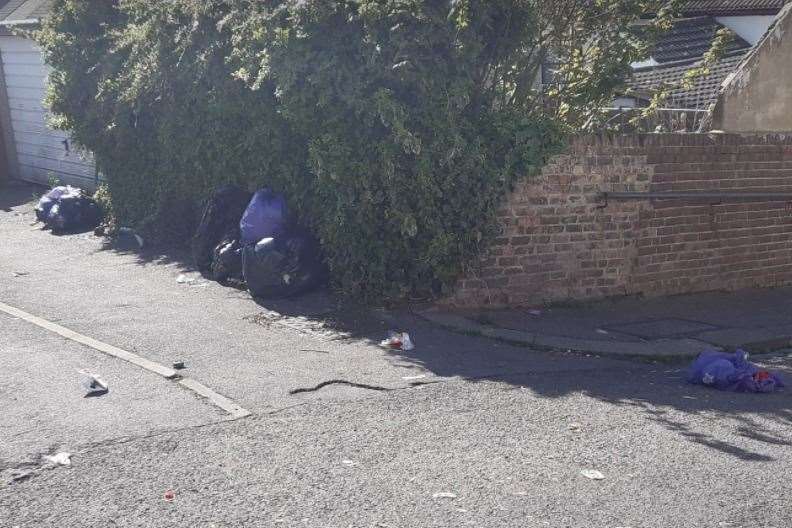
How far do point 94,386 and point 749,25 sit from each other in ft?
56.9

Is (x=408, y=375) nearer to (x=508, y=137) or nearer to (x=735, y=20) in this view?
(x=508, y=137)

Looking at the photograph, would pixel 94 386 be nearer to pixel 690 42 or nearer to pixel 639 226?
pixel 639 226

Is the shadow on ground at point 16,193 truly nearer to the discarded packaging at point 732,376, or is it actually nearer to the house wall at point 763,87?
the house wall at point 763,87

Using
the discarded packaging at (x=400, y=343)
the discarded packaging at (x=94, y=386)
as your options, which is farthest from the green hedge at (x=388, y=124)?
the discarded packaging at (x=94, y=386)

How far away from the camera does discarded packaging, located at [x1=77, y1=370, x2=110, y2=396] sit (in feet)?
21.5

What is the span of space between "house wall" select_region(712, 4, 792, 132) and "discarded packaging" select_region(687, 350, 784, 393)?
945cm

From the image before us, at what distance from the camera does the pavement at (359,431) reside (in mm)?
4852

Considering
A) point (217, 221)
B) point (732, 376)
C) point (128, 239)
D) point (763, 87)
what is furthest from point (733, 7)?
point (732, 376)

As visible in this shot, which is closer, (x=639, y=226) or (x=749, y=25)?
(x=639, y=226)

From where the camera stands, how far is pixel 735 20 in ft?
67.3

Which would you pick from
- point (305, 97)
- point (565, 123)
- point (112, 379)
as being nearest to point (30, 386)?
point (112, 379)

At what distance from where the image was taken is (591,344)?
8391 mm

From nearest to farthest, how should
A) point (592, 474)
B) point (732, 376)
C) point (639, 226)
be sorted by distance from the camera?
1. point (592, 474)
2. point (732, 376)
3. point (639, 226)

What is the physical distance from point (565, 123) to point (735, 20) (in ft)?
41.1
